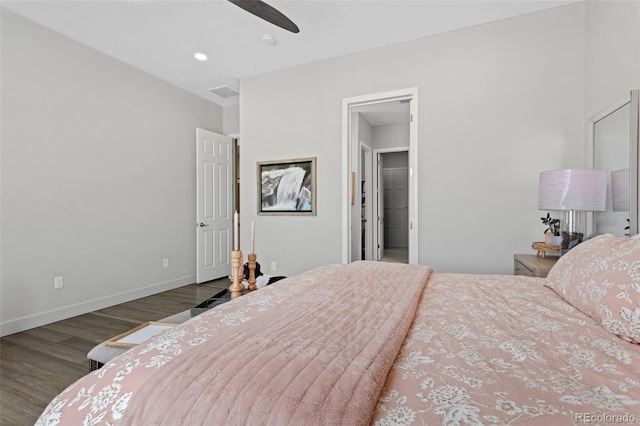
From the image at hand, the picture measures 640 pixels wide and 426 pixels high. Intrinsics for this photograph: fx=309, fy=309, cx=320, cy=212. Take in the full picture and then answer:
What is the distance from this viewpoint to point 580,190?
2051 millimetres

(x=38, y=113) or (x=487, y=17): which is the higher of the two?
(x=487, y=17)

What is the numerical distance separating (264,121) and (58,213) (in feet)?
7.72

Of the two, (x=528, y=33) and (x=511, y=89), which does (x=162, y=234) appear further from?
(x=528, y=33)

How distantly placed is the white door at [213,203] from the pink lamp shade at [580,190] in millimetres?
4084

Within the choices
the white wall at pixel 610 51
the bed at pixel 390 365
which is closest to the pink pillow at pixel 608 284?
the bed at pixel 390 365

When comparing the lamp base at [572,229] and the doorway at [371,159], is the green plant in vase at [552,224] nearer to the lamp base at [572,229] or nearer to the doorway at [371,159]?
the lamp base at [572,229]

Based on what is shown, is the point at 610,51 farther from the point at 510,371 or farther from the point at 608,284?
the point at 510,371

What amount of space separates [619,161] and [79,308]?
4.77 meters

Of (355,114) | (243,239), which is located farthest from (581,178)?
(243,239)

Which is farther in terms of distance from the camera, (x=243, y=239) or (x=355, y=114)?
(x=355, y=114)

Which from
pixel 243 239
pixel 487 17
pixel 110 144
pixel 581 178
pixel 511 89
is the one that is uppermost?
pixel 487 17

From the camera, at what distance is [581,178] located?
205 cm

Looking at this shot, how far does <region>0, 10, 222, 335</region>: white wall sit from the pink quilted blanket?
2903 millimetres

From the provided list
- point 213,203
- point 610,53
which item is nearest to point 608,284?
point 610,53
